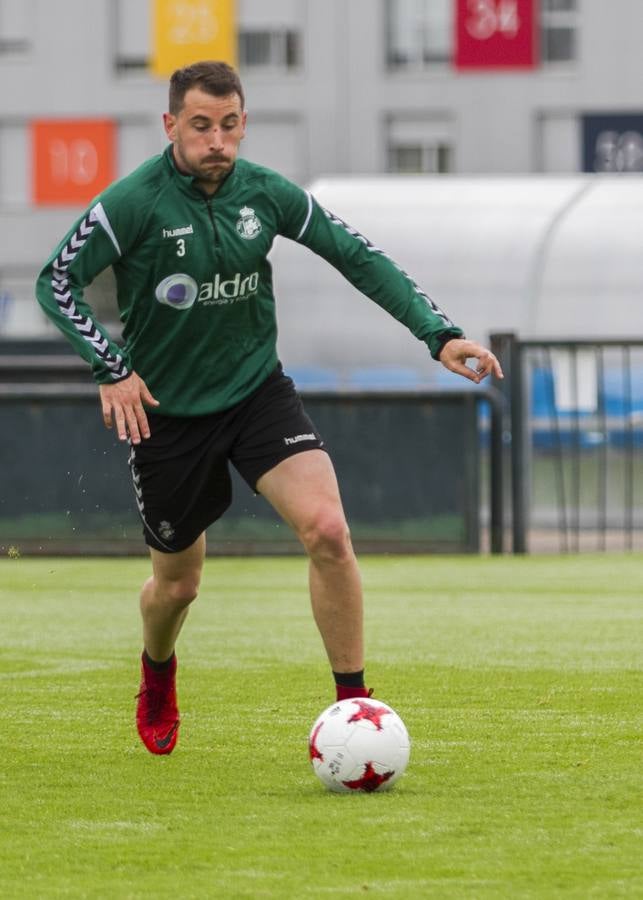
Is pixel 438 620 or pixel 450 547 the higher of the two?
pixel 438 620

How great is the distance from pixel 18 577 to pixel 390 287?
885 cm

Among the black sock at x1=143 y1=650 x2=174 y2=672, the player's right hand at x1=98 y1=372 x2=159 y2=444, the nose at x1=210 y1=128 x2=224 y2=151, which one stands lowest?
the black sock at x1=143 y1=650 x2=174 y2=672

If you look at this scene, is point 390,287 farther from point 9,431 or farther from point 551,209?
point 551,209

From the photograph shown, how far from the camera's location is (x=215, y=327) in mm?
6383

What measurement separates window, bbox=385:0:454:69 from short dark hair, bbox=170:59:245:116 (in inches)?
1741

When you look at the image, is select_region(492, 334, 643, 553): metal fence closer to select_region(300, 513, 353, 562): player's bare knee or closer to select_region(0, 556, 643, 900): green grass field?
select_region(0, 556, 643, 900): green grass field

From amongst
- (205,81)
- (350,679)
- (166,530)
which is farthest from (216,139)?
(350,679)

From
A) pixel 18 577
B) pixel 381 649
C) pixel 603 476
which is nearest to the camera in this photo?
pixel 381 649

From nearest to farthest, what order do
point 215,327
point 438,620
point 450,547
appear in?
point 215,327 → point 438,620 → point 450,547

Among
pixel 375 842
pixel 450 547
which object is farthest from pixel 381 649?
pixel 450 547

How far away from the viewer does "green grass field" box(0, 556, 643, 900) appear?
4.65 m

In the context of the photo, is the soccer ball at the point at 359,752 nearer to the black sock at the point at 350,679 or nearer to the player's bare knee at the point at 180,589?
the black sock at the point at 350,679

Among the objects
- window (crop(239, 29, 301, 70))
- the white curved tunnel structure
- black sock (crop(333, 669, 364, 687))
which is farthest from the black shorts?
window (crop(239, 29, 301, 70))

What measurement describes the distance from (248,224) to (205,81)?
476 mm
